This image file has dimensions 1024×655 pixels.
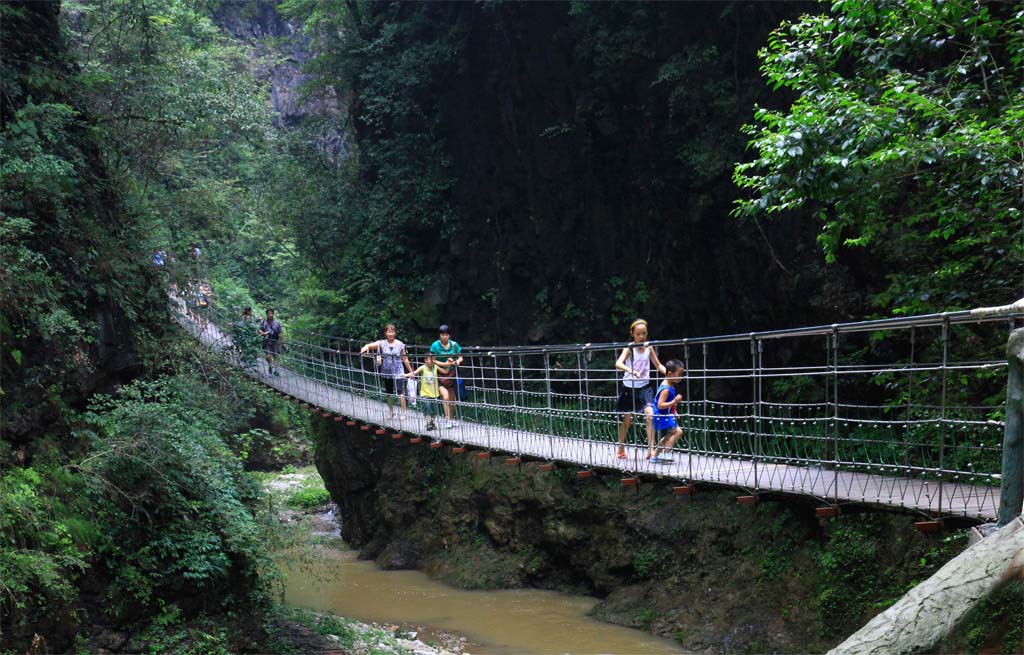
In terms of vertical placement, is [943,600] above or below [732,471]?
above

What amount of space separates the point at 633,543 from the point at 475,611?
1.76 meters

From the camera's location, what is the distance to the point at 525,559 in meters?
9.58

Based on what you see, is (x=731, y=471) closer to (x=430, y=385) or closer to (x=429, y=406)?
(x=429, y=406)

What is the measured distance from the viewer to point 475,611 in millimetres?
8664

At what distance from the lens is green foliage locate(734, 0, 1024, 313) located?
4.11 metres

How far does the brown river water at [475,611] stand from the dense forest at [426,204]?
204 cm

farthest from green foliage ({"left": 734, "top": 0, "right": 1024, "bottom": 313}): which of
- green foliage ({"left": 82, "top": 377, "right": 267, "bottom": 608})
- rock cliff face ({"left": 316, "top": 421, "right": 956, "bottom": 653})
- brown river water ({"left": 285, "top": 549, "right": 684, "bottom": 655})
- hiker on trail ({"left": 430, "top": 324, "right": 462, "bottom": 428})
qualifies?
green foliage ({"left": 82, "top": 377, "right": 267, "bottom": 608})

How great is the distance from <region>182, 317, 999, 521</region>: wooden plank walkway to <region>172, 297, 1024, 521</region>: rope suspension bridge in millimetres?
15

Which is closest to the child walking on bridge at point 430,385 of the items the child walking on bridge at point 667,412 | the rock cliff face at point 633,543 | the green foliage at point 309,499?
the rock cliff face at point 633,543

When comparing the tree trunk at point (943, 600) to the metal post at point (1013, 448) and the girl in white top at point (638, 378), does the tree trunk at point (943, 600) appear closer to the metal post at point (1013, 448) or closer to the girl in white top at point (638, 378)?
the metal post at point (1013, 448)

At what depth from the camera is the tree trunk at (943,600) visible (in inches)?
88.3

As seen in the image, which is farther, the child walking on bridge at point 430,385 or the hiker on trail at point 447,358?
the child walking on bridge at point 430,385

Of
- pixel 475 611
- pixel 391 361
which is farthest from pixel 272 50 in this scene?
pixel 475 611

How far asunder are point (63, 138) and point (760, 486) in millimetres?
5983
